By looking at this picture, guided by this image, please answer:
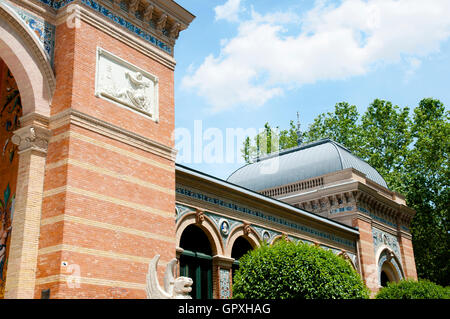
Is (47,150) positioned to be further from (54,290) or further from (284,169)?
(284,169)

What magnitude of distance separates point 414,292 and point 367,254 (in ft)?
13.0

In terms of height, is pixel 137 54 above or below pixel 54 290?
above

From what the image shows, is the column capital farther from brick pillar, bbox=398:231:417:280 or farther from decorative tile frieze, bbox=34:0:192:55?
brick pillar, bbox=398:231:417:280

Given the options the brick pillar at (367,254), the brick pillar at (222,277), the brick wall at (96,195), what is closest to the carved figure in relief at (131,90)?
the brick wall at (96,195)

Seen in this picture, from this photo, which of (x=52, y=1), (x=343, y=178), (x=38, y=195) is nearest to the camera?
(x=38, y=195)

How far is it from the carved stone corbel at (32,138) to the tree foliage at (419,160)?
1035 inches

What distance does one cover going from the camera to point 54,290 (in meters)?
10.0

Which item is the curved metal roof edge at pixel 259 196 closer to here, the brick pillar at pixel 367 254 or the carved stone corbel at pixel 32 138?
the brick pillar at pixel 367 254

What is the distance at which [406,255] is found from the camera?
1039 inches

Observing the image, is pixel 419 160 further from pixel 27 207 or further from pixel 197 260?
pixel 27 207

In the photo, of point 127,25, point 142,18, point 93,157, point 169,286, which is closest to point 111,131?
point 93,157

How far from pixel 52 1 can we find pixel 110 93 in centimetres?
258

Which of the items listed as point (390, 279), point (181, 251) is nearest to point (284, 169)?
point (390, 279)
